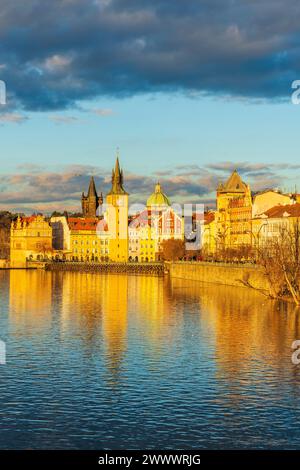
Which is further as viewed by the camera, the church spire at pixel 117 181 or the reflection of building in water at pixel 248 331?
the church spire at pixel 117 181

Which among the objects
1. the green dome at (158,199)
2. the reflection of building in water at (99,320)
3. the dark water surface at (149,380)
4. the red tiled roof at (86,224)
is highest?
the green dome at (158,199)

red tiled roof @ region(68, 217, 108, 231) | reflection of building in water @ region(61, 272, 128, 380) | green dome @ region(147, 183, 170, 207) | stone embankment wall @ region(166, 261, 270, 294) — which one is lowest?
reflection of building in water @ region(61, 272, 128, 380)

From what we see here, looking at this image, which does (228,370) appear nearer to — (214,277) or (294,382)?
(294,382)

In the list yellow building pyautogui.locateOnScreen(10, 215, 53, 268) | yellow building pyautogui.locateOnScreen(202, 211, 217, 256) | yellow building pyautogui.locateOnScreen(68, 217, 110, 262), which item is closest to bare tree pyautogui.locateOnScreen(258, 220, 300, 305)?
yellow building pyautogui.locateOnScreen(202, 211, 217, 256)

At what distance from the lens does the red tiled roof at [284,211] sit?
4011 inches

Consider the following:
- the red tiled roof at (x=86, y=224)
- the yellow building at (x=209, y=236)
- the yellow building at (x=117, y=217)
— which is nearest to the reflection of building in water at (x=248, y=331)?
the yellow building at (x=209, y=236)

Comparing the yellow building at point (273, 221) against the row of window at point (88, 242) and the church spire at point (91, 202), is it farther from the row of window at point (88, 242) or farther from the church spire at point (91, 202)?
the church spire at point (91, 202)

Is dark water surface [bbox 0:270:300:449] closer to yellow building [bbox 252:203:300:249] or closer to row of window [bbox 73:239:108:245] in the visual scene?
yellow building [bbox 252:203:300:249]

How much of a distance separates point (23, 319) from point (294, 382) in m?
23.1

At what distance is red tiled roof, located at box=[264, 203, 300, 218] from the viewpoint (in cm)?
10187

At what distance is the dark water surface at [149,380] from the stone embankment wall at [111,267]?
248 ft

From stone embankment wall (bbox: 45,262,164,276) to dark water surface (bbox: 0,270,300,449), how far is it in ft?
248

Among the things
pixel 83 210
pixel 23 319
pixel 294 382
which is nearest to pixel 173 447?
pixel 294 382

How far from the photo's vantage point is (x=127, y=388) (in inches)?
1072
